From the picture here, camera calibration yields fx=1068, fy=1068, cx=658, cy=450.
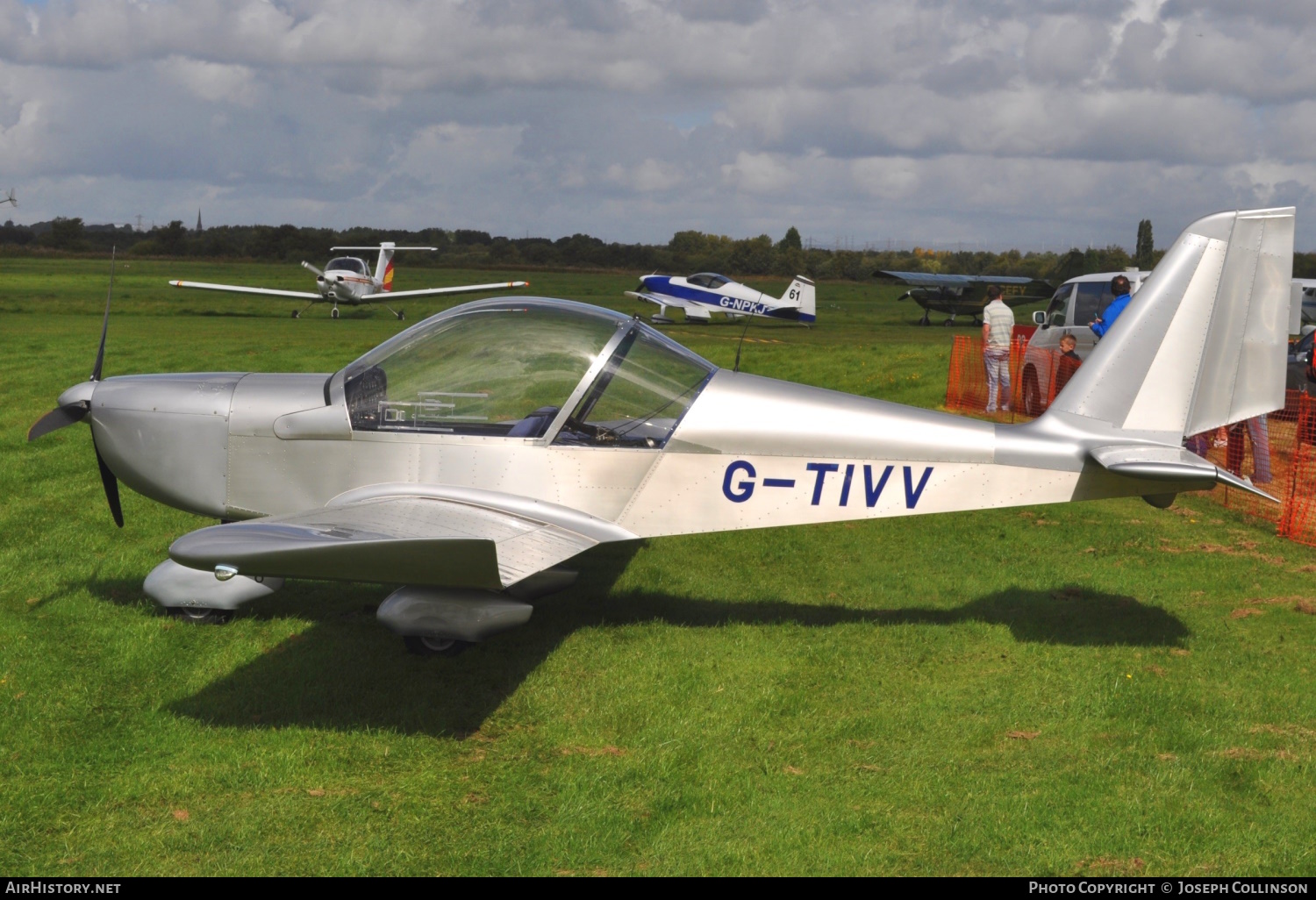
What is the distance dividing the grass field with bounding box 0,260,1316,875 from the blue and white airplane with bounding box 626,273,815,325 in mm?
30946

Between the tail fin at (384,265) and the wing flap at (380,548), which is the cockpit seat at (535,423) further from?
the tail fin at (384,265)

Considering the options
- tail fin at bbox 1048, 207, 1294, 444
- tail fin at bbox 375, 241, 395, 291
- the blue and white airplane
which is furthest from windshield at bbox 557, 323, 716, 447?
tail fin at bbox 375, 241, 395, 291

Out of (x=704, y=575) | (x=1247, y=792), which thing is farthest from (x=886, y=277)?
(x=1247, y=792)

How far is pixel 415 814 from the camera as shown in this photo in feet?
14.2

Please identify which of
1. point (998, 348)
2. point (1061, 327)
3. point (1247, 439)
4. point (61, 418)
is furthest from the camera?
point (1061, 327)

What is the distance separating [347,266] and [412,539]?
38.9 m

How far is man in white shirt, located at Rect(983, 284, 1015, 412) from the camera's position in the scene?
1462 cm

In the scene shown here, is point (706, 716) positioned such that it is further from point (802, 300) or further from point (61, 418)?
point (802, 300)

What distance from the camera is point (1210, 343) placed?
5.97 m

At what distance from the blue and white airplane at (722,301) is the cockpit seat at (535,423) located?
3349 cm

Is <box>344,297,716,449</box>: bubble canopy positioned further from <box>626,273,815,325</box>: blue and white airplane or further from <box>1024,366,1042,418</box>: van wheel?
<box>626,273,815,325</box>: blue and white airplane

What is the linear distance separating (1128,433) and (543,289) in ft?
197

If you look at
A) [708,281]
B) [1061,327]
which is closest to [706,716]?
[1061,327]
